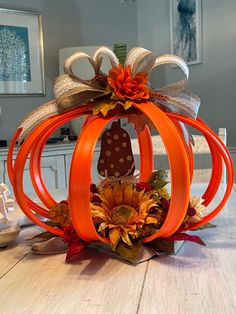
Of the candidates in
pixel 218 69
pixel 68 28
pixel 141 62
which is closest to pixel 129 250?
pixel 141 62

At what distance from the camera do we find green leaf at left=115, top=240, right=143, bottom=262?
2.24ft

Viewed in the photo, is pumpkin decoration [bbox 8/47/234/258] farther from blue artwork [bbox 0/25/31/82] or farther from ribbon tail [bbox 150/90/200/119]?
blue artwork [bbox 0/25/31/82]

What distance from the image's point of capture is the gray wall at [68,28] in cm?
282

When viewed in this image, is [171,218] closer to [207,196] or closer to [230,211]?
[207,196]

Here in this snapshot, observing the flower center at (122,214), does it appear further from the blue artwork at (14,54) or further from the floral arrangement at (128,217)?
the blue artwork at (14,54)

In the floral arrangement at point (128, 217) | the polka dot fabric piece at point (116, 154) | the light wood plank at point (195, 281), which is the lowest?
the light wood plank at point (195, 281)

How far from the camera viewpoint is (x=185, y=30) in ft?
9.23

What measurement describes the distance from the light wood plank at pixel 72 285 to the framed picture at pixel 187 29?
89.9 inches

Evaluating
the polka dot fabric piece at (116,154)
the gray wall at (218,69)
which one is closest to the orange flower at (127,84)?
the polka dot fabric piece at (116,154)

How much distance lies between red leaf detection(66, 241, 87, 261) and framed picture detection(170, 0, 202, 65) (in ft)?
7.38

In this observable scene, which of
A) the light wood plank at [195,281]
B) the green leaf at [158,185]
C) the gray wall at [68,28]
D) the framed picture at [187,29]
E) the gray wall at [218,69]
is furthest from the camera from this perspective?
the gray wall at [68,28]

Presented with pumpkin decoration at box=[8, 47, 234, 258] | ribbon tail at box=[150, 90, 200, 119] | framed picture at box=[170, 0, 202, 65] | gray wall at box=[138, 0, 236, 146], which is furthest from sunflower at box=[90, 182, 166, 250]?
framed picture at box=[170, 0, 202, 65]

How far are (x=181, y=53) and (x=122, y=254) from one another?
2420 mm

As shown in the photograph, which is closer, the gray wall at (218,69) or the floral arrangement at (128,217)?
the floral arrangement at (128,217)
